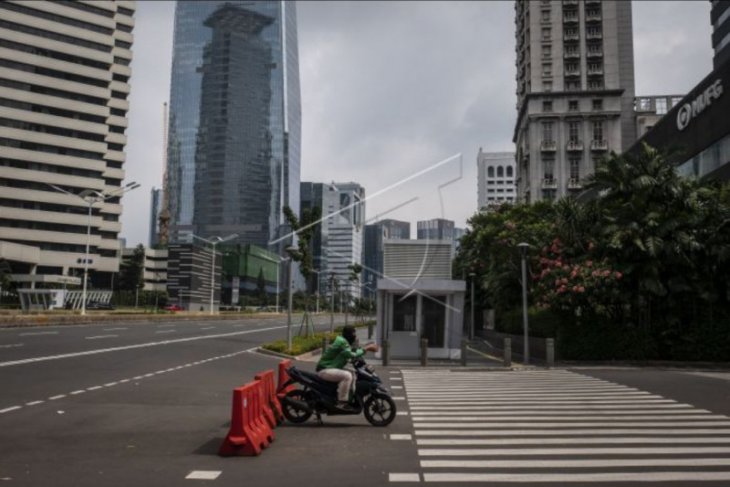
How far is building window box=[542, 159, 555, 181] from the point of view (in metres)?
79.3

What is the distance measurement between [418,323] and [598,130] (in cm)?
6270

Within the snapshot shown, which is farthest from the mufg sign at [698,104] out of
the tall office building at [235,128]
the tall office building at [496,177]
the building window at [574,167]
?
the tall office building at [235,128]

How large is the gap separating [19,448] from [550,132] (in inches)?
3112

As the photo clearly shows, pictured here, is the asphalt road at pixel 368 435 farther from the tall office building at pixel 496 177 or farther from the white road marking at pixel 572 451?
the tall office building at pixel 496 177

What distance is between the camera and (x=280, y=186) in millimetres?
191375

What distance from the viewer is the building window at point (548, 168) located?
260 feet

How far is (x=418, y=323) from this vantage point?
26203 millimetres

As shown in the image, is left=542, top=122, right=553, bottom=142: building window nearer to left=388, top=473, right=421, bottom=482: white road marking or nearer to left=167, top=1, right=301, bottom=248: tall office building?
left=388, top=473, right=421, bottom=482: white road marking

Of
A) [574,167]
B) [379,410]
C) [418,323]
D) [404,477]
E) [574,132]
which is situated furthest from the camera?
[574,132]

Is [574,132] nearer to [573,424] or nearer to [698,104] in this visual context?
[698,104]

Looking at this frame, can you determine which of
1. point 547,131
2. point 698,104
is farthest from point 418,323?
point 547,131

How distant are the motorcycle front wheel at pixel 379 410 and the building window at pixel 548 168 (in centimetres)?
7287

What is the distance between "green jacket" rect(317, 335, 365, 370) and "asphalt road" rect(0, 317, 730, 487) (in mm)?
1041

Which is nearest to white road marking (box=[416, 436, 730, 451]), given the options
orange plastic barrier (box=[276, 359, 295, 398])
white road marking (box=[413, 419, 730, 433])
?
white road marking (box=[413, 419, 730, 433])
